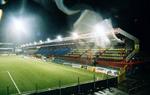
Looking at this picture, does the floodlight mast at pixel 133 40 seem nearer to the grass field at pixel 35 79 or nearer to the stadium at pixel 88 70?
the stadium at pixel 88 70

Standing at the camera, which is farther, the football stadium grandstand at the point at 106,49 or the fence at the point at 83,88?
the football stadium grandstand at the point at 106,49

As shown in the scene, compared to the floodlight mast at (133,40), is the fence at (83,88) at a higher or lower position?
lower

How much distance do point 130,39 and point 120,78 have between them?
914 cm

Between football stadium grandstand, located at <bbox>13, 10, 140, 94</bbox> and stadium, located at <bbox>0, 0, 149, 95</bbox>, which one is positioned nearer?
stadium, located at <bbox>0, 0, 149, 95</bbox>

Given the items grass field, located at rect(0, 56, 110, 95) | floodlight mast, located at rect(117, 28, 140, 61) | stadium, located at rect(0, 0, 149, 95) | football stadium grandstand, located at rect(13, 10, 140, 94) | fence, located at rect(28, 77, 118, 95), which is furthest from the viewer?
floodlight mast, located at rect(117, 28, 140, 61)

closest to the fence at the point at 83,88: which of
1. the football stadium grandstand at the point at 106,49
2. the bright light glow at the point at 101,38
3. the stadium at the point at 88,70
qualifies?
the stadium at the point at 88,70

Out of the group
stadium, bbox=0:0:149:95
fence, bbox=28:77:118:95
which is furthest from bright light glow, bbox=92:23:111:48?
fence, bbox=28:77:118:95

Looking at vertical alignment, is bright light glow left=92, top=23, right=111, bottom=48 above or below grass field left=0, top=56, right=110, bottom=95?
above

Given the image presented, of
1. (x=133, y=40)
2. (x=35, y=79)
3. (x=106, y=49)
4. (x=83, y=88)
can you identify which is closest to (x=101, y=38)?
Result: (x=106, y=49)

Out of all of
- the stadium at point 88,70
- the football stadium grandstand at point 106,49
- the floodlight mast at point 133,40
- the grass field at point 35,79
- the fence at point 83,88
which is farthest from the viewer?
the floodlight mast at point 133,40

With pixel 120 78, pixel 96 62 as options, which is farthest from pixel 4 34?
pixel 120 78

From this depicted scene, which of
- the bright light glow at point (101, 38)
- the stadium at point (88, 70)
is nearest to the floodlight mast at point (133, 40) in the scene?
the stadium at point (88, 70)

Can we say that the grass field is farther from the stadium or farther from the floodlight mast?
the floodlight mast

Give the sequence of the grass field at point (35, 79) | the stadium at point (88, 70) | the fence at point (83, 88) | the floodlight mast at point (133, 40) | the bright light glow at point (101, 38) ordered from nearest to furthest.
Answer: the fence at point (83, 88)
the stadium at point (88, 70)
the grass field at point (35, 79)
the floodlight mast at point (133, 40)
the bright light glow at point (101, 38)
